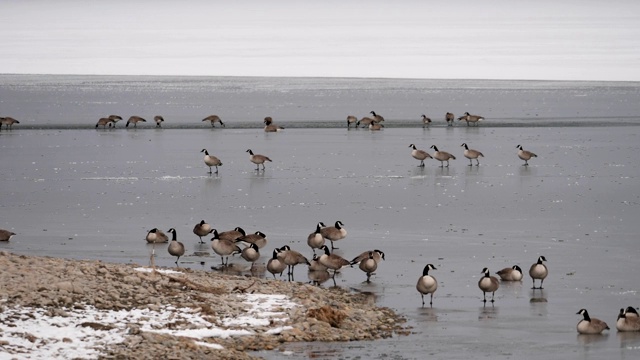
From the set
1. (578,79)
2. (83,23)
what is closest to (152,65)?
(578,79)

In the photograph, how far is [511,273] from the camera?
51.8 ft

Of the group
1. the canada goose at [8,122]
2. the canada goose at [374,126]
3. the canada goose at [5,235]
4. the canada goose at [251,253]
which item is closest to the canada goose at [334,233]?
the canada goose at [251,253]

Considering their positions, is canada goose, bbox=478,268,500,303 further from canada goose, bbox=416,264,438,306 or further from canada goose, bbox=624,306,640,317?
canada goose, bbox=624,306,640,317

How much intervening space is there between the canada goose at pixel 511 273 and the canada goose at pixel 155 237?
5.40 metres

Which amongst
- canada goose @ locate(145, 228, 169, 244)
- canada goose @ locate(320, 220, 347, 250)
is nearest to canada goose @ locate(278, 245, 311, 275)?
canada goose @ locate(320, 220, 347, 250)

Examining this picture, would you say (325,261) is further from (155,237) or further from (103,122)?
(103,122)

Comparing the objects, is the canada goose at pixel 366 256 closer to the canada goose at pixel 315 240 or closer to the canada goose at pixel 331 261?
the canada goose at pixel 331 261

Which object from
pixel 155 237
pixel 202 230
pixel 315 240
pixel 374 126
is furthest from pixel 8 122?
pixel 315 240

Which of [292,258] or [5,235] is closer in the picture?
[292,258]

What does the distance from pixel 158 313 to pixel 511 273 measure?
17.6ft

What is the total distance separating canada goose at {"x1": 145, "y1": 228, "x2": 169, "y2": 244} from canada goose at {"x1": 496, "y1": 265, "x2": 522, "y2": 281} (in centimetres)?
540

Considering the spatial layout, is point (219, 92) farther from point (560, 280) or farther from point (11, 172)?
point (560, 280)

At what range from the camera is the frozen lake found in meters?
13.9

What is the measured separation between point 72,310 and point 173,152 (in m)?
21.4
